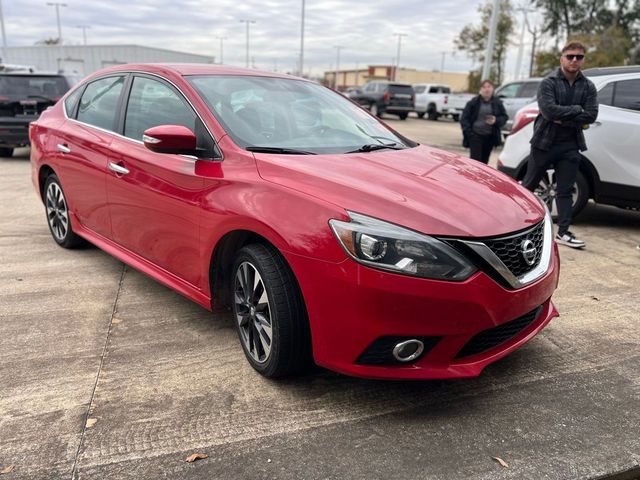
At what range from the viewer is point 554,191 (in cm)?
585

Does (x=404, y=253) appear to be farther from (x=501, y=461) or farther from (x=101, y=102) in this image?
(x=101, y=102)

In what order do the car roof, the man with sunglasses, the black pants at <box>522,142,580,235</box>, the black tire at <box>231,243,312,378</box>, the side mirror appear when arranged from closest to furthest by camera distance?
the black tire at <box>231,243,312,378</box> < the side mirror < the car roof < the man with sunglasses < the black pants at <box>522,142,580,235</box>

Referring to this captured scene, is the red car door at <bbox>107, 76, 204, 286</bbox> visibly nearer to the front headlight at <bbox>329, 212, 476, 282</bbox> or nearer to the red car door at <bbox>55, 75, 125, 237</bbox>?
the red car door at <bbox>55, 75, 125, 237</bbox>

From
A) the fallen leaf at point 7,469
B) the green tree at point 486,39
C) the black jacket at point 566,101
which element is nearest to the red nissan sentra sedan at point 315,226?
the fallen leaf at point 7,469

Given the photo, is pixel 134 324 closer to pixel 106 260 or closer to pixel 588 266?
pixel 106 260

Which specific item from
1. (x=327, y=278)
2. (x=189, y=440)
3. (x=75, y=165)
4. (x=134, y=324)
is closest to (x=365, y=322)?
(x=327, y=278)

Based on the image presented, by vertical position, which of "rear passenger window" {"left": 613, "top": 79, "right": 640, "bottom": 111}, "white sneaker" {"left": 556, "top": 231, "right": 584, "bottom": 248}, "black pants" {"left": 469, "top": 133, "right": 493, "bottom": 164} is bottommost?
"white sneaker" {"left": 556, "top": 231, "right": 584, "bottom": 248}

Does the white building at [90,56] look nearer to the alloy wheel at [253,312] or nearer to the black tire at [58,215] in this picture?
the black tire at [58,215]

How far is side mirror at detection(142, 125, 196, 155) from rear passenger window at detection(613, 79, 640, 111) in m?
4.73

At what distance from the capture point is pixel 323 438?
241cm

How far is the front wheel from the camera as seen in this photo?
580cm

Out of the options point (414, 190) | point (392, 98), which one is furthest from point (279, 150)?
point (392, 98)

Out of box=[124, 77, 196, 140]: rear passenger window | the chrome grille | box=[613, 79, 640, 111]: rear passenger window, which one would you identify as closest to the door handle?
box=[124, 77, 196, 140]: rear passenger window

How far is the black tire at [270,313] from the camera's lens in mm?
2531
